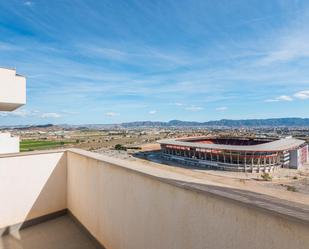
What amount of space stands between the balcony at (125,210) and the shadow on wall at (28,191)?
0.02 m

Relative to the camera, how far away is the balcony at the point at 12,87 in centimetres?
544

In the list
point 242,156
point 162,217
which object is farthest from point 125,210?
point 242,156

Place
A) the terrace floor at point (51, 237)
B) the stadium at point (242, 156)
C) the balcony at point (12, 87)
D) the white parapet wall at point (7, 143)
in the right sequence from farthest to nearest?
the stadium at point (242, 156), the white parapet wall at point (7, 143), the balcony at point (12, 87), the terrace floor at point (51, 237)

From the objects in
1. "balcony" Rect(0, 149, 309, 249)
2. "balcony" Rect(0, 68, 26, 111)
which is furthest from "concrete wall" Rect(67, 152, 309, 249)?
"balcony" Rect(0, 68, 26, 111)

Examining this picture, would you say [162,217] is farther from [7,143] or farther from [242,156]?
[242,156]

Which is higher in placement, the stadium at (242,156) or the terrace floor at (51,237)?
the terrace floor at (51,237)

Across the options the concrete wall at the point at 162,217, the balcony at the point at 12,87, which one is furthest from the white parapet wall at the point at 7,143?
the concrete wall at the point at 162,217

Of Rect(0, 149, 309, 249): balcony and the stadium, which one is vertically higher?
Rect(0, 149, 309, 249): balcony

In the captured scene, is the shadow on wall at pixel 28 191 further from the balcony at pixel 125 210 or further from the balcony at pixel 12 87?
the balcony at pixel 12 87

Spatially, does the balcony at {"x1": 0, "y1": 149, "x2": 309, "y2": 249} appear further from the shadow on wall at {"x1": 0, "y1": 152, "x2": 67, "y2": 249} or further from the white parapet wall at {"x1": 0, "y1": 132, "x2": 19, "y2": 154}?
the white parapet wall at {"x1": 0, "y1": 132, "x2": 19, "y2": 154}

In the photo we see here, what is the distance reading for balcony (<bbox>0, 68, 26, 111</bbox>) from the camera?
544cm

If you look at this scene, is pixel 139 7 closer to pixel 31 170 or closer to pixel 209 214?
pixel 31 170

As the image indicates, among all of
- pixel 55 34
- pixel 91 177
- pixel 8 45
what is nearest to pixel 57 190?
pixel 91 177

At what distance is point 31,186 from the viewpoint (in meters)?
4.55
